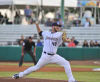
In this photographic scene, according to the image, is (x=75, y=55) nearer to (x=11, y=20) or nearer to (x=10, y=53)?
(x=10, y=53)

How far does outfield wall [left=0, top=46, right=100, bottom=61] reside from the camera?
26.6 m

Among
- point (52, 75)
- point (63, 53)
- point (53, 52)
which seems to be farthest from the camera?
point (63, 53)

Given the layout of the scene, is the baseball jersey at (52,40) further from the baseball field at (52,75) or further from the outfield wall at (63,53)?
the outfield wall at (63,53)

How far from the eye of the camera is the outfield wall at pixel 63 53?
26578mm

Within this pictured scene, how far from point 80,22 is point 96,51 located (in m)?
6.06

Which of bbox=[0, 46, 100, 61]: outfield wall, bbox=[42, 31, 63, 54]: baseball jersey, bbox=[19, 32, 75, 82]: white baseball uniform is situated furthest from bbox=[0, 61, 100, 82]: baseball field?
bbox=[42, 31, 63, 54]: baseball jersey

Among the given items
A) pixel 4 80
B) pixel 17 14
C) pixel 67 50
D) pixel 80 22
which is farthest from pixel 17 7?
pixel 4 80

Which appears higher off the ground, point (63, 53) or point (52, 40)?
point (52, 40)

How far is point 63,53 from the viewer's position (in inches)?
1055

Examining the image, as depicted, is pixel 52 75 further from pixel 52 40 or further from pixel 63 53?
pixel 63 53

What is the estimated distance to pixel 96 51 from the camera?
27109 mm

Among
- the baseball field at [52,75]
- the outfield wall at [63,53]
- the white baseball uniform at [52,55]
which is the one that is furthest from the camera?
the outfield wall at [63,53]

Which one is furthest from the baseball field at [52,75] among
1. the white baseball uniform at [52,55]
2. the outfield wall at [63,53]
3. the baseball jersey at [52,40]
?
the baseball jersey at [52,40]

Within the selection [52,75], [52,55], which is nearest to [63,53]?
[52,75]
